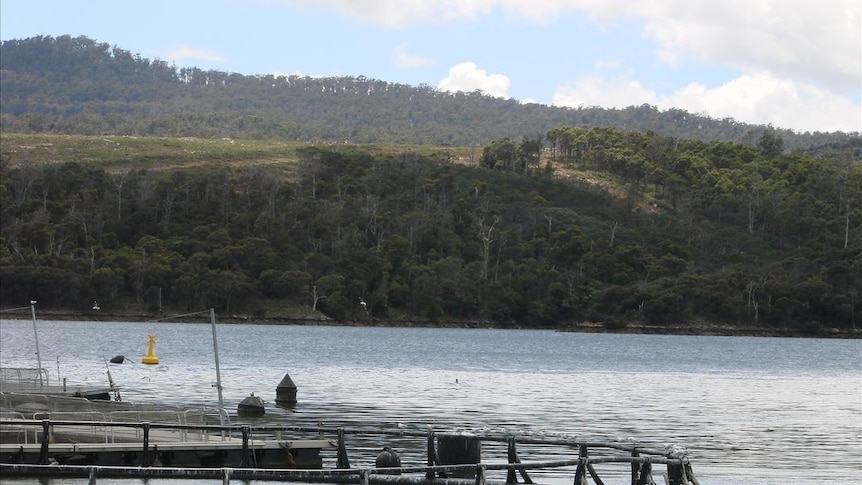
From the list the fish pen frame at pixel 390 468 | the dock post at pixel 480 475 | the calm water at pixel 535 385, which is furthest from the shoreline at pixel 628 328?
the dock post at pixel 480 475

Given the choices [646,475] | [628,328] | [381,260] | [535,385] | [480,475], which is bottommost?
[628,328]

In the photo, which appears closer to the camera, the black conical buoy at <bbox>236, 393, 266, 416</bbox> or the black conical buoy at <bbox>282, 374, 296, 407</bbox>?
the black conical buoy at <bbox>236, 393, 266, 416</bbox>

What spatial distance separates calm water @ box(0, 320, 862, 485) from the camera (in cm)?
4316

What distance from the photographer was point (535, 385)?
70.6 meters

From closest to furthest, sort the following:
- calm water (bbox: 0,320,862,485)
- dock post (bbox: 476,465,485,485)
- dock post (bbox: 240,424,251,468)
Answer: dock post (bbox: 476,465,485,485)
dock post (bbox: 240,424,251,468)
calm water (bbox: 0,320,862,485)

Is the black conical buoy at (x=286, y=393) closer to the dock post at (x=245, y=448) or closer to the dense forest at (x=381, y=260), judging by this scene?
the dock post at (x=245, y=448)

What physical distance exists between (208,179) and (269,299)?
80.8 feet

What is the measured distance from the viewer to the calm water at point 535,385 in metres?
43.2

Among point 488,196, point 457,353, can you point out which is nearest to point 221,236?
point 488,196

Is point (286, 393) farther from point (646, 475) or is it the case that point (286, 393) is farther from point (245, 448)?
point (646, 475)

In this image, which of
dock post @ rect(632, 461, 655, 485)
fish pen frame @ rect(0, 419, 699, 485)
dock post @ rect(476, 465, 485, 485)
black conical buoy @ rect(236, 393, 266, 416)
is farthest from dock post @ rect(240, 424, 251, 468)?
black conical buoy @ rect(236, 393, 266, 416)

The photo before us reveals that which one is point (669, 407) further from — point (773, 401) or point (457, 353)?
point (457, 353)

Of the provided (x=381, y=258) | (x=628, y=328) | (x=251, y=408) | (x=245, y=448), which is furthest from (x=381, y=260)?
(x=245, y=448)

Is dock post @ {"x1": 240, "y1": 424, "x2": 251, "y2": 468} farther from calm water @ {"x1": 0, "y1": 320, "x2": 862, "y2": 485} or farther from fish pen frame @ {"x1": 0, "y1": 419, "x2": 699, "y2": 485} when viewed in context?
calm water @ {"x1": 0, "y1": 320, "x2": 862, "y2": 485}
